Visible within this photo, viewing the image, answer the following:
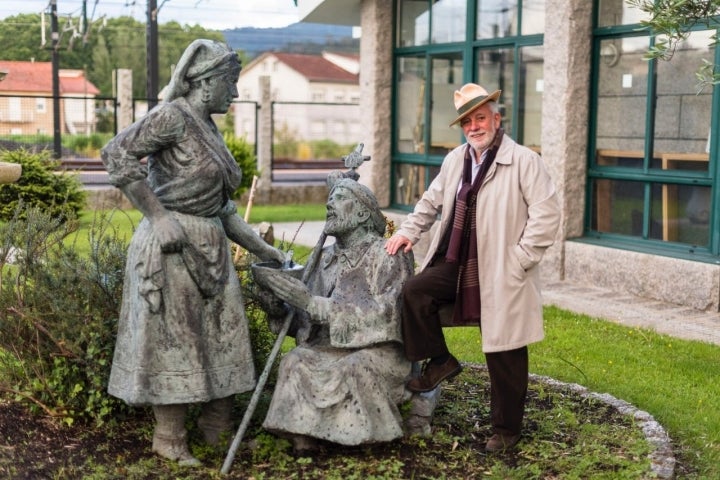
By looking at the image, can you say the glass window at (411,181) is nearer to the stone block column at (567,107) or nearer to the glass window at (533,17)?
the glass window at (533,17)

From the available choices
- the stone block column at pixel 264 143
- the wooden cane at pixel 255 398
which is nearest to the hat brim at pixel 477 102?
the wooden cane at pixel 255 398

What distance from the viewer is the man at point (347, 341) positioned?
4.82m

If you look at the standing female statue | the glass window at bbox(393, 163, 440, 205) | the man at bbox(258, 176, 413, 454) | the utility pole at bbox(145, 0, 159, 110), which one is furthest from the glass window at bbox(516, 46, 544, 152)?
the utility pole at bbox(145, 0, 159, 110)

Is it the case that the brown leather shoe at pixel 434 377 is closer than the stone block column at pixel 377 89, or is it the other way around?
the brown leather shoe at pixel 434 377

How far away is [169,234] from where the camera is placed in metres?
4.64

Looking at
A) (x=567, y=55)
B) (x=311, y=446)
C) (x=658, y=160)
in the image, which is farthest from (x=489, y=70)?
(x=311, y=446)

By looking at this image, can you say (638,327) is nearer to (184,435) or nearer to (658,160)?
(658,160)

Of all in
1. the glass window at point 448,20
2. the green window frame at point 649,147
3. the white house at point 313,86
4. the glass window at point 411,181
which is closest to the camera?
the green window frame at point 649,147

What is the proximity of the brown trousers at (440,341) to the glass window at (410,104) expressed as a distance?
866 cm

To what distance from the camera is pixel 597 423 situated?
5688 millimetres

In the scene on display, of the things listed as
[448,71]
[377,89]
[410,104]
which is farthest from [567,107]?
[377,89]

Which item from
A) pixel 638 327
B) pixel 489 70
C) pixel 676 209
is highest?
pixel 489 70

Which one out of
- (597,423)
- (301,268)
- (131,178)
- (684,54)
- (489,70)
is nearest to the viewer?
(131,178)

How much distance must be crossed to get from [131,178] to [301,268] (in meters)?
1.10
